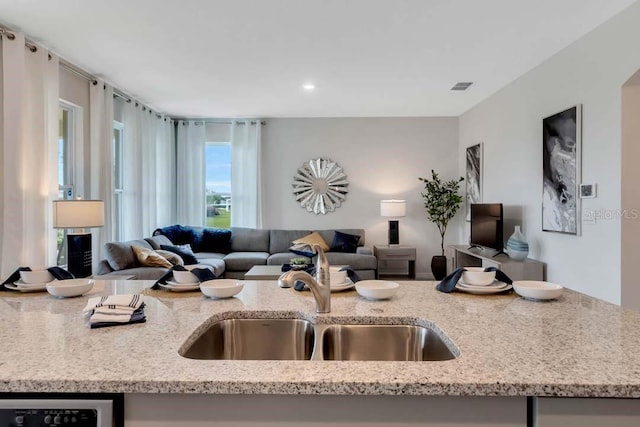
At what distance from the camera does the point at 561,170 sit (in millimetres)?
3375

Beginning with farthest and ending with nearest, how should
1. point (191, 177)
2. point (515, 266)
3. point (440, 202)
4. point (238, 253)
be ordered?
point (191, 177)
point (440, 202)
point (238, 253)
point (515, 266)

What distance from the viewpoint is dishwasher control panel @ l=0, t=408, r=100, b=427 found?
0.85 m

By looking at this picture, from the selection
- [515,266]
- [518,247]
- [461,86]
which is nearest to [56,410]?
[515,266]

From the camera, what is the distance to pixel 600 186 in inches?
115

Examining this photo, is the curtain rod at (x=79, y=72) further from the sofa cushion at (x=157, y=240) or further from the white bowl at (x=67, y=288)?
the white bowl at (x=67, y=288)

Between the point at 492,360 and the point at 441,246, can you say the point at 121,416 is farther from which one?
the point at 441,246

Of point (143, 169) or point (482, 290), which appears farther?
point (143, 169)

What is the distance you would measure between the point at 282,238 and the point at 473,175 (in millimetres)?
2909

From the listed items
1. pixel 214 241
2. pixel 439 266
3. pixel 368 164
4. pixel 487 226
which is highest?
pixel 368 164

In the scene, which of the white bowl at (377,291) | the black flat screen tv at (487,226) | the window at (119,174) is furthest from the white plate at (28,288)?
the black flat screen tv at (487,226)

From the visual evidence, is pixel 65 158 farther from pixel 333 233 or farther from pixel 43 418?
pixel 43 418

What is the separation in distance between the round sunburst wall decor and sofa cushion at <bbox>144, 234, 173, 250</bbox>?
6.83ft

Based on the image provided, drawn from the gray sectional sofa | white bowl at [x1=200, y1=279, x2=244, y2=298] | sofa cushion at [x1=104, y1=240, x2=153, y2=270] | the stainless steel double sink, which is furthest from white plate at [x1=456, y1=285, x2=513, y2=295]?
sofa cushion at [x1=104, y1=240, x2=153, y2=270]

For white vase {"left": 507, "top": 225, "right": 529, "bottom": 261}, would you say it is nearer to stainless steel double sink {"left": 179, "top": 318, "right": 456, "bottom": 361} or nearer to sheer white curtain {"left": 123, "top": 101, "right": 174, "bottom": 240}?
stainless steel double sink {"left": 179, "top": 318, "right": 456, "bottom": 361}
